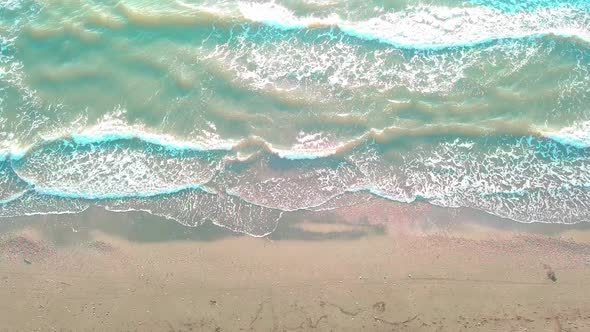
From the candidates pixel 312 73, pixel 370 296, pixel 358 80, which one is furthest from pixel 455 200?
pixel 312 73

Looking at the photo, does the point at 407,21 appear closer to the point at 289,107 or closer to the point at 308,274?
the point at 289,107

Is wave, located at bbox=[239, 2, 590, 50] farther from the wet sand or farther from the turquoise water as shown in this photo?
the wet sand

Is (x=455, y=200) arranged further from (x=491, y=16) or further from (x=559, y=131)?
(x=491, y=16)

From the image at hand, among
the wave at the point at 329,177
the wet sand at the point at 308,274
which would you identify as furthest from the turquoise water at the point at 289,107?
the wet sand at the point at 308,274

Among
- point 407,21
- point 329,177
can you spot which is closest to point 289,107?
point 329,177

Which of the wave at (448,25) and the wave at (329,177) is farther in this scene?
the wave at (448,25)

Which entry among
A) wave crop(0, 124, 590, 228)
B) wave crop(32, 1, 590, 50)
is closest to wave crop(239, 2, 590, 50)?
wave crop(32, 1, 590, 50)

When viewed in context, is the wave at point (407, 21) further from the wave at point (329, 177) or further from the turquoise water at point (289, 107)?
the wave at point (329, 177)
